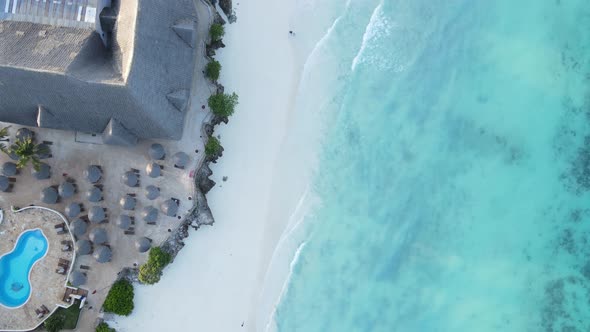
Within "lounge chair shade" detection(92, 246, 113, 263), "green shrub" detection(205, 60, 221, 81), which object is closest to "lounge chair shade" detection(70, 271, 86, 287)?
"lounge chair shade" detection(92, 246, 113, 263)

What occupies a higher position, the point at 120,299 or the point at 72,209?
the point at 72,209

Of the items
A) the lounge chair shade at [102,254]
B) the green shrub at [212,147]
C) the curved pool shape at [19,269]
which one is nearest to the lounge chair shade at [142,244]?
the lounge chair shade at [102,254]

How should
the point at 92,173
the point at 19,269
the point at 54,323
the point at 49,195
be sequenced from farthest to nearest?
the point at 19,269
the point at 54,323
the point at 49,195
the point at 92,173

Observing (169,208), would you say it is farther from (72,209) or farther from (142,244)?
(72,209)

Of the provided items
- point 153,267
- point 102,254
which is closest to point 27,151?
point 102,254

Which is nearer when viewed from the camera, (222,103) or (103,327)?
(222,103)

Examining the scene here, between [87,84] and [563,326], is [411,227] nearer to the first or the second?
[563,326]
